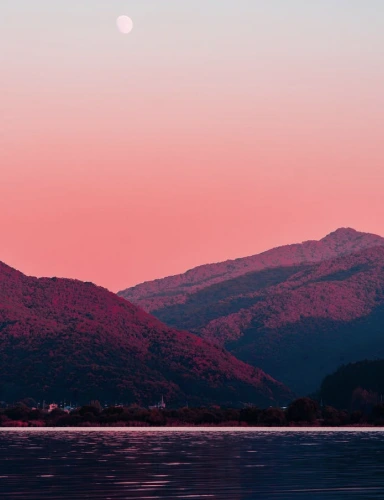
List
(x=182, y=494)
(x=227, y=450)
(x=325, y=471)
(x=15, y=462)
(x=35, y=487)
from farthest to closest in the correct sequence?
(x=227, y=450), (x=15, y=462), (x=325, y=471), (x=35, y=487), (x=182, y=494)

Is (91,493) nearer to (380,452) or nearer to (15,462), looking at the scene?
(15,462)

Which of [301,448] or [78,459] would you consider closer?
[78,459]

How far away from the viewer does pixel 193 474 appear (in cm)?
6656

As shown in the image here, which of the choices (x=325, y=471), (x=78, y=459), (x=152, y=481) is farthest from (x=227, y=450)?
(x=152, y=481)

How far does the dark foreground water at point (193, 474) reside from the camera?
54.0 metres

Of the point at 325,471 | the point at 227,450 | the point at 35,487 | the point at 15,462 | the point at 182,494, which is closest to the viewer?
the point at 182,494

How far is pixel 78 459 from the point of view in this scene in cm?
8444

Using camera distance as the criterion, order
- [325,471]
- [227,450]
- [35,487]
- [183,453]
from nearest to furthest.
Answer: [35,487], [325,471], [183,453], [227,450]

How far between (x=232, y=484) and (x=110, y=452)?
36755 mm

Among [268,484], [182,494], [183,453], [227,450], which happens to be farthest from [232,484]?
[227,450]

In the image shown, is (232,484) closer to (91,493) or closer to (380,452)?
(91,493)

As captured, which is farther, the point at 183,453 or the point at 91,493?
the point at 183,453

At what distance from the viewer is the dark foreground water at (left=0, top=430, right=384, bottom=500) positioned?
177 feet

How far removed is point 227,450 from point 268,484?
136 feet
